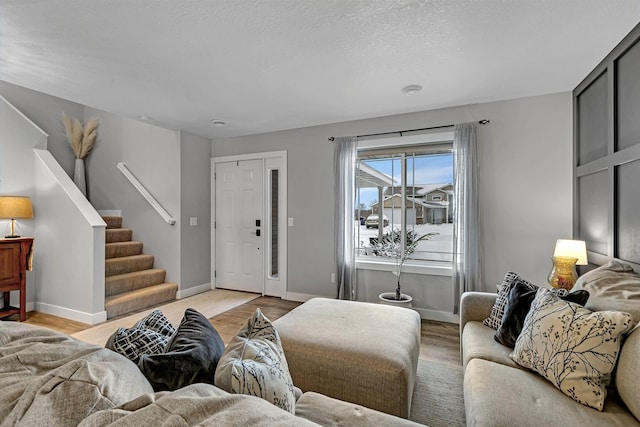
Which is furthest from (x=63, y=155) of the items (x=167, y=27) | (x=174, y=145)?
(x=167, y=27)

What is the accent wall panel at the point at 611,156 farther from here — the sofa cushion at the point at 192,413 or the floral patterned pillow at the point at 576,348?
the sofa cushion at the point at 192,413

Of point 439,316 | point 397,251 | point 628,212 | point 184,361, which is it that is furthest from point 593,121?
point 184,361

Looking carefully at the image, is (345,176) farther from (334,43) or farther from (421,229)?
(334,43)

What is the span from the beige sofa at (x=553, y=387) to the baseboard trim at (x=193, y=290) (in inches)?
148

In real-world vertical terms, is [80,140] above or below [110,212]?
above

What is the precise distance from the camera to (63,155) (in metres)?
4.94

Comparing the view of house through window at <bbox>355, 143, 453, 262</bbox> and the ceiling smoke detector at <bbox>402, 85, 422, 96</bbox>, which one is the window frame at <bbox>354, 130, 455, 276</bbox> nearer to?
the view of house through window at <bbox>355, 143, 453, 262</bbox>

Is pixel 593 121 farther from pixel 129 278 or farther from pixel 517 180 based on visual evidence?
pixel 129 278

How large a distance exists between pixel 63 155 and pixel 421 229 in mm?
5617

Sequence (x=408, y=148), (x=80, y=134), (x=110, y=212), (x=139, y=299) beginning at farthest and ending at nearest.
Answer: (x=110, y=212) → (x=80, y=134) → (x=139, y=299) → (x=408, y=148)

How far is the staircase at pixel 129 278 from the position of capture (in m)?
3.65

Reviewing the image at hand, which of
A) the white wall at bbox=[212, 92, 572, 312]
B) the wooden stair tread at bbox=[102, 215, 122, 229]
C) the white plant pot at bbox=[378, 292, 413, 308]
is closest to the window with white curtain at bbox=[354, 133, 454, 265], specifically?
the white wall at bbox=[212, 92, 572, 312]

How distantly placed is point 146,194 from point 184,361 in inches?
168

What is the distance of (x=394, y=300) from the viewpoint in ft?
10.9
